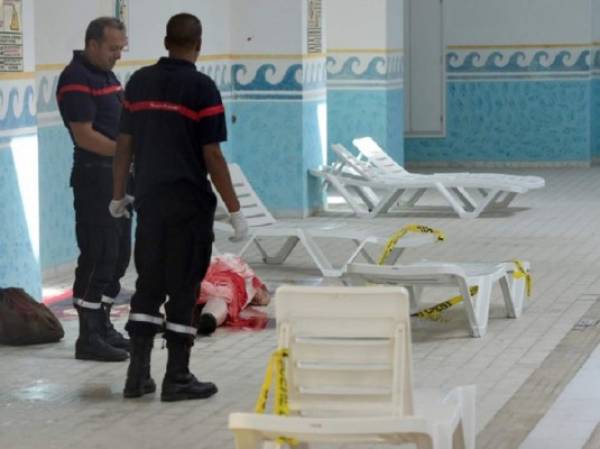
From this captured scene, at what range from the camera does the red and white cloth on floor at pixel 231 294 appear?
1020 centimetres

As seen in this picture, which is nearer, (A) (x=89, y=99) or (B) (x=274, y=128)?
(A) (x=89, y=99)

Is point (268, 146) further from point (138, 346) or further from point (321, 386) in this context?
point (321, 386)

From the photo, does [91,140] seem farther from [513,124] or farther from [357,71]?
[513,124]

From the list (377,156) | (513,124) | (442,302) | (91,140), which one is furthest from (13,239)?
(513,124)

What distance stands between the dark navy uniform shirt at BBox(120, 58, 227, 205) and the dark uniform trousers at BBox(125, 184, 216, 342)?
6 cm

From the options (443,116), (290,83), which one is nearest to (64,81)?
(290,83)

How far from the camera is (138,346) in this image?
8000mm

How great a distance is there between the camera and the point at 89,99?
8.70 meters

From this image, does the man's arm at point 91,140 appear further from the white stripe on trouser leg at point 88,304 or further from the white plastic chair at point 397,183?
the white plastic chair at point 397,183

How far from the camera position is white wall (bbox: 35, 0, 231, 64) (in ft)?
40.5

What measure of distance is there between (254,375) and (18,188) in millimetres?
2676

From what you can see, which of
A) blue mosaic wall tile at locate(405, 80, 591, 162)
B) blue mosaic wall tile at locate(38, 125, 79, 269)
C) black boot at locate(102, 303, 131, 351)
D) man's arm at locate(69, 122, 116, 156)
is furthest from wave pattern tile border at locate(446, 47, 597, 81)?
man's arm at locate(69, 122, 116, 156)

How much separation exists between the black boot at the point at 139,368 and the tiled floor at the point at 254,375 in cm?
7

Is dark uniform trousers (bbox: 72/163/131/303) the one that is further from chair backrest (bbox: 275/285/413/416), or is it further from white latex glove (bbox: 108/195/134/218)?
chair backrest (bbox: 275/285/413/416)
